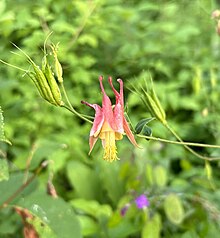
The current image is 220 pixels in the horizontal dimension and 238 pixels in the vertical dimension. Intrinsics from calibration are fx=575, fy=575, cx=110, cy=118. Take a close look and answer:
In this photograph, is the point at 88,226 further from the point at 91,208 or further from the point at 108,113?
the point at 108,113

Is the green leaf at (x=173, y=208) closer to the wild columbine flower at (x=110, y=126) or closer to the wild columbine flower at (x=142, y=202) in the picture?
the wild columbine flower at (x=142, y=202)

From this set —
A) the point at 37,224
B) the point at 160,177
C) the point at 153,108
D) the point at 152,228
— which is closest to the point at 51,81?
the point at 153,108

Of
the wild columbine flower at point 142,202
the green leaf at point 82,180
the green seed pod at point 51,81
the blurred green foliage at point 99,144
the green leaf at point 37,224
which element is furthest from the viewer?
the green leaf at point 82,180

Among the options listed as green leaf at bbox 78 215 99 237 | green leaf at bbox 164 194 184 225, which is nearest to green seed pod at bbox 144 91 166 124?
green leaf at bbox 164 194 184 225

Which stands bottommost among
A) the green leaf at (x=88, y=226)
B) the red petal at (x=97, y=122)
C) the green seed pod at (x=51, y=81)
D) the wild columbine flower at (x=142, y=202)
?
the green leaf at (x=88, y=226)

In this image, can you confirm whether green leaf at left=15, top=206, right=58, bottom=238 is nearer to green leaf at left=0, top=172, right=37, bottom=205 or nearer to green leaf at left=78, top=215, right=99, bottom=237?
green leaf at left=0, top=172, right=37, bottom=205

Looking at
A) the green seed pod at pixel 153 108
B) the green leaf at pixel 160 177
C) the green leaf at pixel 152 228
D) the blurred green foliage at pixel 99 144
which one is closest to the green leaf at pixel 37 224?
the blurred green foliage at pixel 99 144

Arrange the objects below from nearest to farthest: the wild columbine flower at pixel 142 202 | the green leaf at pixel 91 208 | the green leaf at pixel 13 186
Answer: the green leaf at pixel 13 186 < the wild columbine flower at pixel 142 202 < the green leaf at pixel 91 208
